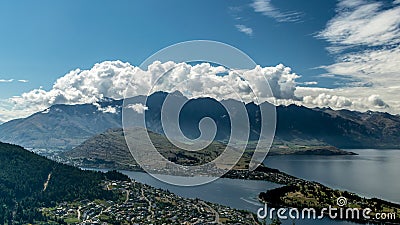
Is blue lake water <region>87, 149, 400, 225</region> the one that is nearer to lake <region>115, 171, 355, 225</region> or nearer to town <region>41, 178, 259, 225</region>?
lake <region>115, 171, 355, 225</region>

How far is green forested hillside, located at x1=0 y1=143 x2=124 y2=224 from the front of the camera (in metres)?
43.3

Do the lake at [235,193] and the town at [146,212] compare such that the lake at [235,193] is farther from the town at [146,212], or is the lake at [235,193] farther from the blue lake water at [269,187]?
the town at [146,212]

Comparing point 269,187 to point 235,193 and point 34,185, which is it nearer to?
point 235,193

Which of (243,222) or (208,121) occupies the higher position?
(208,121)

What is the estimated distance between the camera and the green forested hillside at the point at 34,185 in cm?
4333

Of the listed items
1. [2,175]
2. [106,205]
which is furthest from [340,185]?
[2,175]

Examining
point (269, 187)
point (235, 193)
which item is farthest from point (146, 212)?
point (269, 187)

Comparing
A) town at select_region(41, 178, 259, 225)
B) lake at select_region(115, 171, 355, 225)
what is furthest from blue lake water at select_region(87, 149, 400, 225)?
town at select_region(41, 178, 259, 225)

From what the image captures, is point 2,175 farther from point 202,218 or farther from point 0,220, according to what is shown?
point 202,218

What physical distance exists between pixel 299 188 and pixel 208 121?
5690cm

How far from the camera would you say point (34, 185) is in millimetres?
54562

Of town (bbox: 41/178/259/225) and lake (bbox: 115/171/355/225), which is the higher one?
lake (bbox: 115/171/355/225)

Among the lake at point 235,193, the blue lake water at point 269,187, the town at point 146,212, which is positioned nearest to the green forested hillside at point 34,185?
the town at point 146,212

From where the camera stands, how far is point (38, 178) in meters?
57.3
